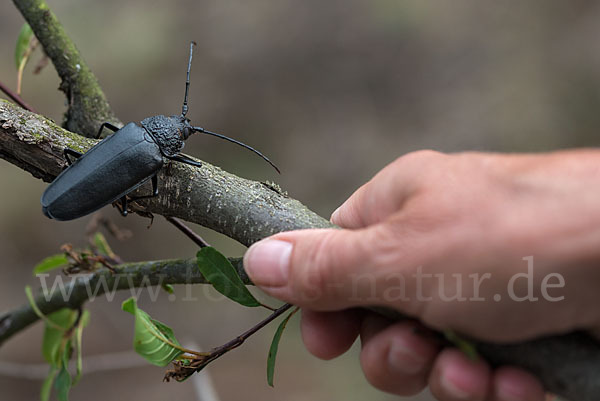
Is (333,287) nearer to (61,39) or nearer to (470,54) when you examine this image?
(61,39)

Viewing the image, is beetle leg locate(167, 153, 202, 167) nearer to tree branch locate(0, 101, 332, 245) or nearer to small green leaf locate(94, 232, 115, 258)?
tree branch locate(0, 101, 332, 245)

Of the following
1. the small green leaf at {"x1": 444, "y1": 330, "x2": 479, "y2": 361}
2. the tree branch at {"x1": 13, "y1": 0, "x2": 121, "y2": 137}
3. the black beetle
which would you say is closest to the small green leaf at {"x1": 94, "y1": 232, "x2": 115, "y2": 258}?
the black beetle

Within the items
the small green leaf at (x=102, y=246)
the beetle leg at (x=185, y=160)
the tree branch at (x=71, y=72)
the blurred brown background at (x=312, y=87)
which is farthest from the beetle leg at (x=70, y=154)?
the blurred brown background at (x=312, y=87)

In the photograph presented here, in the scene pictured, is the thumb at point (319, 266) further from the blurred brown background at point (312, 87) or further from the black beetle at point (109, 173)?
the blurred brown background at point (312, 87)

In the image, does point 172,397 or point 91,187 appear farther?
point 172,397

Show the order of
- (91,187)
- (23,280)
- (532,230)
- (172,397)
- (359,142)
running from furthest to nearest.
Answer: (359,142), (23,280), (172,397), (91,187), (532,230)

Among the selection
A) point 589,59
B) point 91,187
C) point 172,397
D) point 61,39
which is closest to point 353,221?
point 91,187

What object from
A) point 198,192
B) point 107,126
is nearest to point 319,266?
point 198,192
